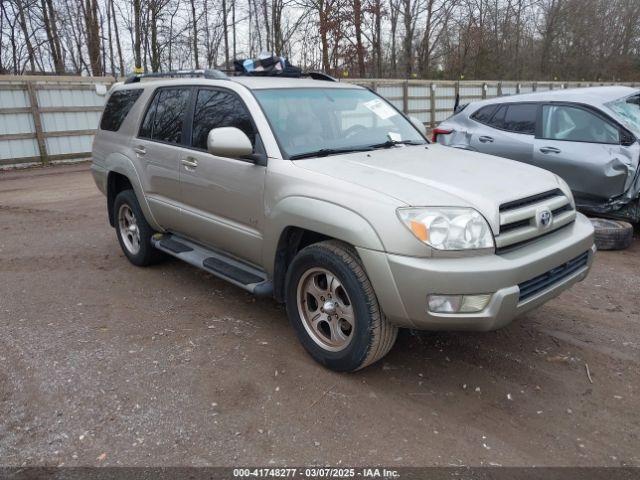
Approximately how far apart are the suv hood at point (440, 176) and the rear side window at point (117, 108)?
106 inches

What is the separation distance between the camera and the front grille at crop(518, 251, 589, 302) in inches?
116

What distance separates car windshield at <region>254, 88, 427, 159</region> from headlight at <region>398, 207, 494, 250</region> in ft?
3.60

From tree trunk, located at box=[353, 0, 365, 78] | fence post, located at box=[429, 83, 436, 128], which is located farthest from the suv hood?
tree trunk, located at box=[353, 0, 365, 78]

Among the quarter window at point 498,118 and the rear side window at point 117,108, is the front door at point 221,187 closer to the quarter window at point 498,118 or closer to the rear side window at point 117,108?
the rear side window at point 117,108

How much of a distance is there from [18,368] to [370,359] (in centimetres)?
232

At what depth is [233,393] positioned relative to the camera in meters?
3.17

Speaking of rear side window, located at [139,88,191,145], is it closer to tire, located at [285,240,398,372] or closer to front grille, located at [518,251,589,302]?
tire, located at [285,240,398,372]

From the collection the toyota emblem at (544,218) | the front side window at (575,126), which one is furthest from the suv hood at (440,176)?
the front side window at (575,126)

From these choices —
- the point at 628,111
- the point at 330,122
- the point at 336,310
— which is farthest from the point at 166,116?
the point at 628,111

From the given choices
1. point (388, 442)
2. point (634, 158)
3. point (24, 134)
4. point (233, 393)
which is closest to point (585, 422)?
point (388, 442)

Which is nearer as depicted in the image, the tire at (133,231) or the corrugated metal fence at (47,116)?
the tire at (133,231)

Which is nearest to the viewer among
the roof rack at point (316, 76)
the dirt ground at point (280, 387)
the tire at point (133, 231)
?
the dirt ground at point (280, 387)

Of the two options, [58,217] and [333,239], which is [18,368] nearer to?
[333,239]

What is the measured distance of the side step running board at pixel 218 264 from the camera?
12.2ft
